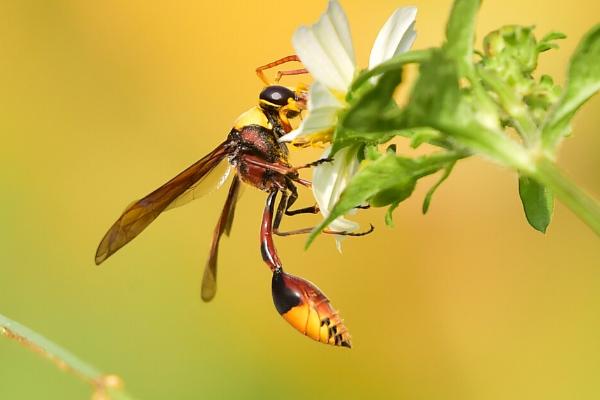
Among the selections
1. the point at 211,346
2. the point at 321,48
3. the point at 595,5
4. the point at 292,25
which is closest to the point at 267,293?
the point at 211,346

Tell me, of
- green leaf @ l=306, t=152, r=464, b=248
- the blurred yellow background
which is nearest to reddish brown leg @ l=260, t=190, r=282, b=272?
green leaf @ l=306, t=152, r=464, b=248

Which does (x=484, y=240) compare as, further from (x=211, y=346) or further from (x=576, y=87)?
(x=576, y=87)

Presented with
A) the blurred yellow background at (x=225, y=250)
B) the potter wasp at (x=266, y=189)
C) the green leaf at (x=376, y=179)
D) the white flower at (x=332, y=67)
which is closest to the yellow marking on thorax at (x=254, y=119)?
the potter wasp at (x=266, y=189)

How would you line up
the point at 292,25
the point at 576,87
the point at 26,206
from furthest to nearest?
the point at 292,25
the point at 26,206
the point at 576,87

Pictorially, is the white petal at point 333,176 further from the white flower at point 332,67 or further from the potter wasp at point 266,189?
the potter wasp at point 266,189

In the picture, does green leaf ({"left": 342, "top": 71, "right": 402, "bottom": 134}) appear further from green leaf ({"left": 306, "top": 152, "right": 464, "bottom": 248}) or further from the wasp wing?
the wasp wing

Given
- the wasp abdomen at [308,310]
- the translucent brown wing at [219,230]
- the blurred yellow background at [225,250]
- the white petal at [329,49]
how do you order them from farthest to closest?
the blurred yellow background at [225,250] < the translucent brown wing at [219,230] < the wasp abdomen at [308,310] < the white petal at [329,49]
